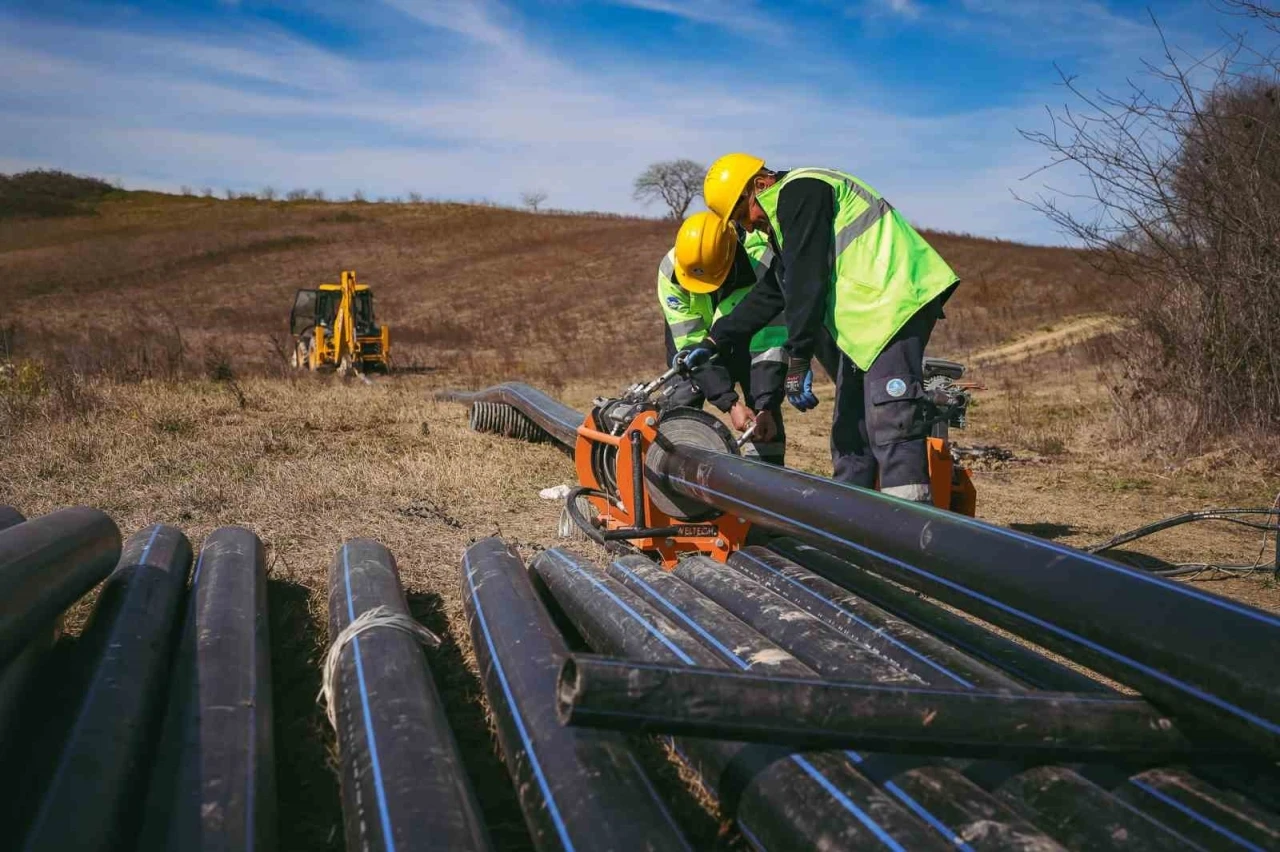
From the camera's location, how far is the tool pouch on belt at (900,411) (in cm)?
392

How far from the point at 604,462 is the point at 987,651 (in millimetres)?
2474

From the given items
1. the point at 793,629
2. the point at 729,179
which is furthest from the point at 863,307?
the point at 793,629

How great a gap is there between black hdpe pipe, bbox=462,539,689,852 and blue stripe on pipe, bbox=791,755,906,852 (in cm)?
29

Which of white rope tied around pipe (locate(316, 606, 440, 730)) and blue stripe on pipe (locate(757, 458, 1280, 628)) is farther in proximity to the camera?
white rope tied around pipe (locate(316, 606, 440, 730))

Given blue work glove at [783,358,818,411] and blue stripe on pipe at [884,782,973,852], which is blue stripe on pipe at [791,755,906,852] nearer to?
blue stripe on pipe at [884,782,973,852]

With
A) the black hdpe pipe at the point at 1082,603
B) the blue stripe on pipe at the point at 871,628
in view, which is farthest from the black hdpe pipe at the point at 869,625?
the black hdpe pipe at the point at 1082,603

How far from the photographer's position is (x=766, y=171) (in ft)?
14.9

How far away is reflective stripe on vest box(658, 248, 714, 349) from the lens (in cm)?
579

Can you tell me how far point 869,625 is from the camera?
9.75 feet

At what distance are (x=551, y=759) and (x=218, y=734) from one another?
851 millimetres

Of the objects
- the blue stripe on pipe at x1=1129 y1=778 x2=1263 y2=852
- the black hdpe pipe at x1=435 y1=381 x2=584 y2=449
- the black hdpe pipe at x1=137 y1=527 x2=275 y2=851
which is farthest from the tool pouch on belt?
the black hdpe pipe at x1=435 y1=381 x2=584 y2=449

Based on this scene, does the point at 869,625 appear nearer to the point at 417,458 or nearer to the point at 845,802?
the point at 845,802

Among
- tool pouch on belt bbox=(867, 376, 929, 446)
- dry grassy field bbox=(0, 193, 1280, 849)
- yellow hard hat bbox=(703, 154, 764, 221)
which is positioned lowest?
dry grassy field bbox=(0, 193, 1280, 849)

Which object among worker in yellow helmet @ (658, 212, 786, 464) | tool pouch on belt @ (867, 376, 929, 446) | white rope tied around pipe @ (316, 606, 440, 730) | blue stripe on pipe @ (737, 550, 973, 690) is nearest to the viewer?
blue stripe on pipe @ (737, 550, 973, 690)
